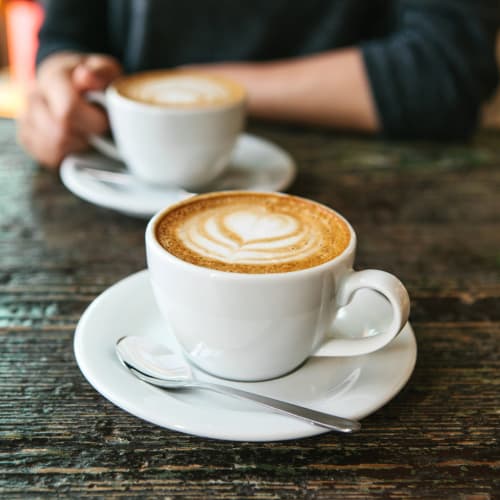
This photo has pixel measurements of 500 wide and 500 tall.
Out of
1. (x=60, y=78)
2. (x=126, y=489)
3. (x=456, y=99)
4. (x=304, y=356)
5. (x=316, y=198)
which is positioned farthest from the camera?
(x=456, y=99)

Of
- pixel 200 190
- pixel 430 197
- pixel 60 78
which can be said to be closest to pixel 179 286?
pixel 200 190

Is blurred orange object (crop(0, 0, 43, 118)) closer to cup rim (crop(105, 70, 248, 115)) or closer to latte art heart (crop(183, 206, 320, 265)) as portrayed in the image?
cup rim (crop(105, 70, 248, 115))

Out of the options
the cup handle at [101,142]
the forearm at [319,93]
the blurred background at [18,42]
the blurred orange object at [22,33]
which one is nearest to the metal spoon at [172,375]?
the cup handle at [101,142]

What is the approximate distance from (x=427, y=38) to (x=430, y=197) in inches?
20.4

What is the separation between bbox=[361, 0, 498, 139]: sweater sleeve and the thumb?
0.54 meters

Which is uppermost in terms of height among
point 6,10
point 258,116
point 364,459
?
point 364,459

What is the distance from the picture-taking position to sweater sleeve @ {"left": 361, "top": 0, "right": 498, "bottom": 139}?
128cm

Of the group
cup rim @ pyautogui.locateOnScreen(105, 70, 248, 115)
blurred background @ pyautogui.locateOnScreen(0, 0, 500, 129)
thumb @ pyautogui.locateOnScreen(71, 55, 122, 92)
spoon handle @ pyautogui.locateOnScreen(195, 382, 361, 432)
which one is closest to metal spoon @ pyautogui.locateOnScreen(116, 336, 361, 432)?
spoon handle @ pyautogui.locateOnScreen(195, 382, 361, 432)

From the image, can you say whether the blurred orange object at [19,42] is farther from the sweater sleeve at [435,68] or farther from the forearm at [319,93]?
the sweater sleeve at [435,68]

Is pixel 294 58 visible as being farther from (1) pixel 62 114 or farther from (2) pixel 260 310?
(2) pixel 260 310

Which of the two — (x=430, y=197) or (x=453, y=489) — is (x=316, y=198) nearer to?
→ (x=430, y=197)

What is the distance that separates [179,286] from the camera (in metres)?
0.51

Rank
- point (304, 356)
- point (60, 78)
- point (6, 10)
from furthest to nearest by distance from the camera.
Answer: point (6, 10) < point (60, 78) < point (304, 356)

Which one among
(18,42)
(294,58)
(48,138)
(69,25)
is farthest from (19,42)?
(48,138)
